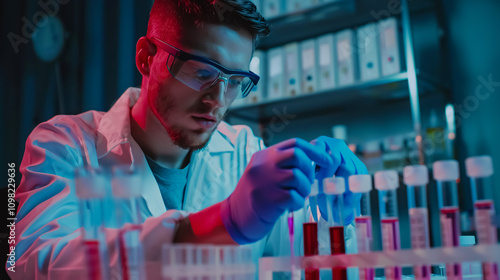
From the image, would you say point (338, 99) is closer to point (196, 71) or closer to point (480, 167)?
point (196, 71)

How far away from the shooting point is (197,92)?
1.35 m

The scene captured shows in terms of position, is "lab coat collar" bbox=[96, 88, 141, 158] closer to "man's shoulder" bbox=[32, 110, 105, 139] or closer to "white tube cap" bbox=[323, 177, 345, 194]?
"man's shoulder" bbox=[32, 110, 105, 139]

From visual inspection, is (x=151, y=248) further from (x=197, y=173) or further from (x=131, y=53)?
(x=131, y=53)

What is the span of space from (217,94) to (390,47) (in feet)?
4.94

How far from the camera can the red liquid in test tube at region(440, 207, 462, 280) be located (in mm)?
743

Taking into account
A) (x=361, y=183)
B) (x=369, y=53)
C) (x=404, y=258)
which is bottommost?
(x=404, y=258)

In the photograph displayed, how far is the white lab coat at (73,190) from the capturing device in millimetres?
971

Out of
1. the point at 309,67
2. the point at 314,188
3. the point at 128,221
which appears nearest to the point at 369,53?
the point at 309,67

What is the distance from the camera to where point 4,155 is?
235 centimetres

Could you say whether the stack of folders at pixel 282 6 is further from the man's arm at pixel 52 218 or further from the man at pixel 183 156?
the man's arm at pixel 52 218

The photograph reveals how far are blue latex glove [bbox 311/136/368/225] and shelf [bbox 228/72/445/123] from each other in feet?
4.98

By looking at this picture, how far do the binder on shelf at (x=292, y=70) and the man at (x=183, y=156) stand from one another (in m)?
1.00

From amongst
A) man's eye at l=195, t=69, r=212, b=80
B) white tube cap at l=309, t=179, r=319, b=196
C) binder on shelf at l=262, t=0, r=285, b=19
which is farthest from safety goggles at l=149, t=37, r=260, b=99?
binder on shelf at l=262, t=0, r=285, b=19

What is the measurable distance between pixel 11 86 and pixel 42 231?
1513mm
